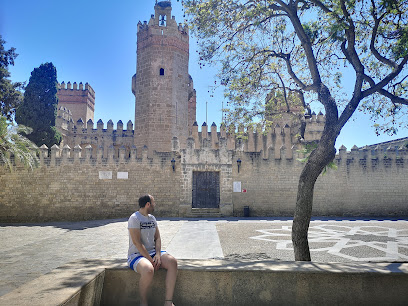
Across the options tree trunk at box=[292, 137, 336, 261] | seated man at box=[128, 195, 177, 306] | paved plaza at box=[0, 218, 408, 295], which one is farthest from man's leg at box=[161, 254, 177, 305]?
tree trunk at box=[292, 137, 336, 261]

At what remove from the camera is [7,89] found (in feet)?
74.0

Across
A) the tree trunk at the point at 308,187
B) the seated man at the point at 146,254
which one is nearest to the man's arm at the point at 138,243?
the seated man at the point at 146,254

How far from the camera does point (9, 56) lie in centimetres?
2306

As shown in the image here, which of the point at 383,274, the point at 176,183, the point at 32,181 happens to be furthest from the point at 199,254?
the point at 32,181

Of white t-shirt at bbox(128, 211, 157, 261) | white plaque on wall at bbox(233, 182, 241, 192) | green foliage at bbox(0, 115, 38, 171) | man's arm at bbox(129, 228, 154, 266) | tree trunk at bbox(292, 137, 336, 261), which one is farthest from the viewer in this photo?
white plaque on wall at bbox(233, 182, 241, 192)

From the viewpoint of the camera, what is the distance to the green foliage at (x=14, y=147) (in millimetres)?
14708

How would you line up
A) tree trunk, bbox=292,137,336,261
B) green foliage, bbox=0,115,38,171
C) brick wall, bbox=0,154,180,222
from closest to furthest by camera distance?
tree trunk, bbox=292,137,336,261 < green foliage, bbox=0,115,38,171 < brick wall, bbox=0,154,180,222

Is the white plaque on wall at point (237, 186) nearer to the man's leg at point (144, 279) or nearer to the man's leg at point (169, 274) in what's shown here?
the man's leg at point (169, 274)

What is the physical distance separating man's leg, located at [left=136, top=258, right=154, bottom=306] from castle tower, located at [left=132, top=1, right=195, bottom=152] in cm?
1851

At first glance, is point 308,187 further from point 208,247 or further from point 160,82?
point 160,82

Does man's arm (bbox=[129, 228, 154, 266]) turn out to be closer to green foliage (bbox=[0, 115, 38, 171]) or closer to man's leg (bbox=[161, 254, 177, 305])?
man's leg (bbox=[161, 254, 177, 305])

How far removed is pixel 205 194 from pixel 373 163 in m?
10.2

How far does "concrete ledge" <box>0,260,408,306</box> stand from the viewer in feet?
9.95

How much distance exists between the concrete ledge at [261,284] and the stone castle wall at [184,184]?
1312cm
